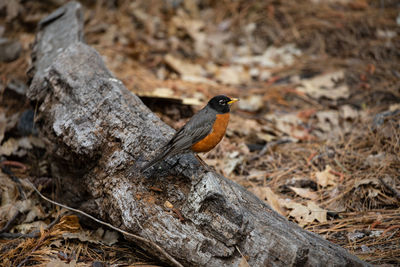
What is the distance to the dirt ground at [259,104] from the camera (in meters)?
3.43

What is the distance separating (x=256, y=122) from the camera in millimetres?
5523

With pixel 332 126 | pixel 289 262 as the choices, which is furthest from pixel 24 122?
pixel 332 126

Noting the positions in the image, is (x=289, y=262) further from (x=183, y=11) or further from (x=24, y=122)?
(x=183, y=11)

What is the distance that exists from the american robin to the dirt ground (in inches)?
37.6

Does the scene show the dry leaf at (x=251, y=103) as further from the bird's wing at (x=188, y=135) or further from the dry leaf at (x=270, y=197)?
the bird's wing at (x=188, y=135)

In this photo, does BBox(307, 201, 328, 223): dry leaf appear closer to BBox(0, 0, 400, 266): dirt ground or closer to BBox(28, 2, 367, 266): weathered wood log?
BBox(0, 0, 400, 266): dirt ground

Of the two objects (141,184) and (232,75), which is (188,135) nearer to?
(141,184)

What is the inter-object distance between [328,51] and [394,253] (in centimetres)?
523

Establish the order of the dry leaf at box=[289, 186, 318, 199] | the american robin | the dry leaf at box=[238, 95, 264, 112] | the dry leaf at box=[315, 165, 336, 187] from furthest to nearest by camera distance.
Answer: the dry leaf at box=[238, 95, 264, 112] < the dry leaf at box=[315, 165, 336, 187] < the dry leaf at box=[289, 186, 318, 199] < the american robin

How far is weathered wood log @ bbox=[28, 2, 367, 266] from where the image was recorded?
8.89 feet

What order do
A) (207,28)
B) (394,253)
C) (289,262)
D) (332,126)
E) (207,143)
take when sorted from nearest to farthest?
(289,262)
(394,253)
(207,143)
(332,126)
(207,28)

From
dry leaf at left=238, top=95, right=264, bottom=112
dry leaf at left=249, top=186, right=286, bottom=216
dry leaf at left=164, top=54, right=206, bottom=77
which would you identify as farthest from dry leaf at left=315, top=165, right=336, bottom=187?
dry leaf at left=164, top=54, right=206, bottom=77

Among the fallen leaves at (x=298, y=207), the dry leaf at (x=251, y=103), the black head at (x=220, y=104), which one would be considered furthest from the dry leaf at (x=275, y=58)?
the fallen leaves at (x=298, y=207)

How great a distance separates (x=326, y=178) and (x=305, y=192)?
1.14 feet
